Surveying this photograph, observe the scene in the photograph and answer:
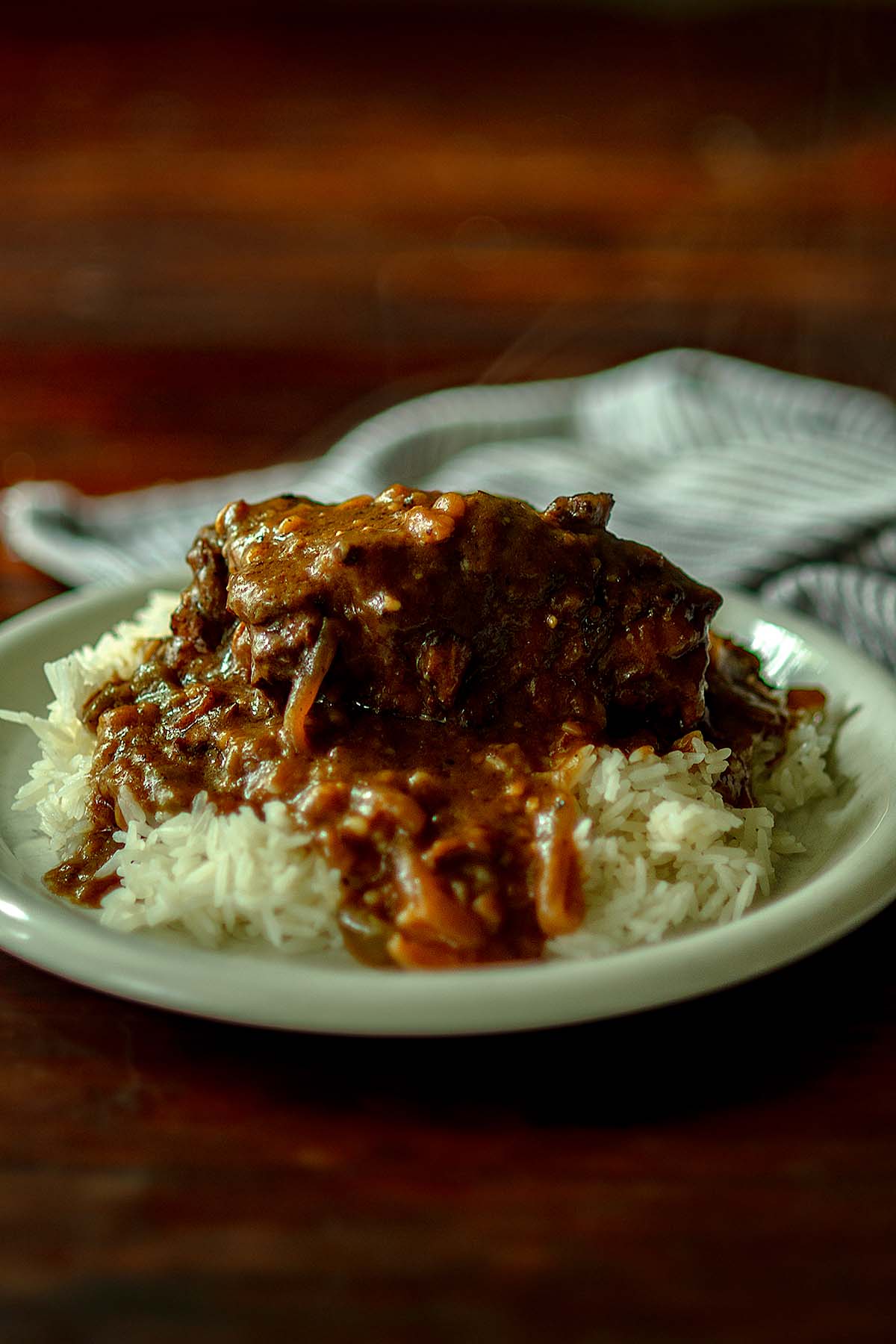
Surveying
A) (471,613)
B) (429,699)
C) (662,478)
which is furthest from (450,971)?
(662,478)

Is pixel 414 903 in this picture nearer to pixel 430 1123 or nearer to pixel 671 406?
pixel 430 1123

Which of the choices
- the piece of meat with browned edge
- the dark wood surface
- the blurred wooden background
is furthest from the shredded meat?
the blurred wooden background

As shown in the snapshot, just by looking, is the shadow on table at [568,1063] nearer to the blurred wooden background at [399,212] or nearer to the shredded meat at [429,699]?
the shredded meat at [429,699]

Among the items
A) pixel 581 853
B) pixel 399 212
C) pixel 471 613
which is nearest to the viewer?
→ pixel 581 853

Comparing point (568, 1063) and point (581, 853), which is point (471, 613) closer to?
point (581, 853)

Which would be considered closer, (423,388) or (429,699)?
(429,699)
